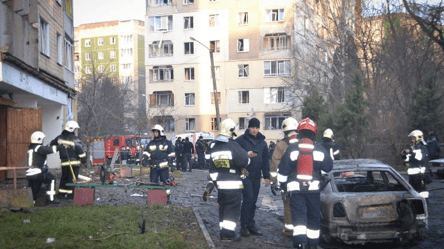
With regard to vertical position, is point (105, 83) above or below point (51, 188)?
above

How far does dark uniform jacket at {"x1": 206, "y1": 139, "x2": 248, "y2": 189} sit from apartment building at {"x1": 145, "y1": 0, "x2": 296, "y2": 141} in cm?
4517

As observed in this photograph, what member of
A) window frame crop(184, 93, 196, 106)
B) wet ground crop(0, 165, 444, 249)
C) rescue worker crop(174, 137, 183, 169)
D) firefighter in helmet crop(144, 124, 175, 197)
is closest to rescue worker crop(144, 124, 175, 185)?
firefighter in helmet crop(144, 124, 175, 197)

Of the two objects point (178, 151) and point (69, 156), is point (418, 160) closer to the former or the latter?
point (69, 156)

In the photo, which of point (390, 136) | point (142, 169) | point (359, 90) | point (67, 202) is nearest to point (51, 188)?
point (67, 202)

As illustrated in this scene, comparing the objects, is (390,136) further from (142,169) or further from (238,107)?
(238,107)

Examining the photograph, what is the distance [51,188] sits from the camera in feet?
41.6

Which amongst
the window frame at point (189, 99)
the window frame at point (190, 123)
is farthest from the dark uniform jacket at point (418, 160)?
the window frame at point (189, 99)

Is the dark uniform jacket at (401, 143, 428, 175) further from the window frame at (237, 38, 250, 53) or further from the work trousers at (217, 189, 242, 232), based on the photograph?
the window frame at (237, 38, 250, 53)

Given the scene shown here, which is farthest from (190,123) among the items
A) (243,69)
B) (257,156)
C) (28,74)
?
(257,156)

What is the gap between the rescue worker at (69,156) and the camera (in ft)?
43.8

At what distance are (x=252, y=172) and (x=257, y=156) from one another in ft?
0.99

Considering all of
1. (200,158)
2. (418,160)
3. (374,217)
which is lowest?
(200,158)

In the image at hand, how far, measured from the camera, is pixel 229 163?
8.86 m

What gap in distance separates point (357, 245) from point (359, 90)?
766 inches
